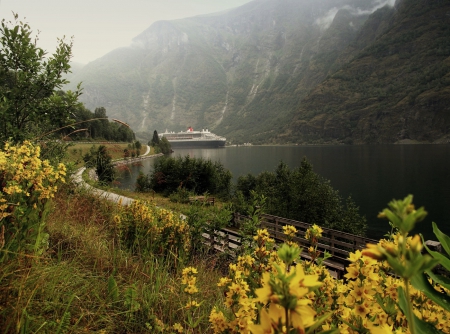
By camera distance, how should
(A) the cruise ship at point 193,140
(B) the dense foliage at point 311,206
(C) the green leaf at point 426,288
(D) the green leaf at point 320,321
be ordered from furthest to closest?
(A) the cruise ship at point 193,140
(B) the dense foliage at point 311,206
(C) the green leaf at point 426,288
(D) the green leaf at point 320,321

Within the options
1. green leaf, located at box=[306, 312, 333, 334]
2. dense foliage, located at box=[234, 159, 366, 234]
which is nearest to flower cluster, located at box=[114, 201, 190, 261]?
green leaf, located at box=[306, 312, 333, 334]

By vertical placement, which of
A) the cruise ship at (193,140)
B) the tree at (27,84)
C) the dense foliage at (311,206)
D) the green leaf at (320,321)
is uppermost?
the cruise ship at (193,140)

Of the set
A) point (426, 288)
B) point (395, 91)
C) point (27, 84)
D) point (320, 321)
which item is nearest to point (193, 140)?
point (395, 91)

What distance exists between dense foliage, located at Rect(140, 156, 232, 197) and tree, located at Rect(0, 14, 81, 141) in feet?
53.7

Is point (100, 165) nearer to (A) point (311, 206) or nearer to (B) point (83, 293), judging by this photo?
(B) point (83, 293)

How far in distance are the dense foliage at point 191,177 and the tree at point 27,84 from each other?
16.4 m

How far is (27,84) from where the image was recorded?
4.08 metres

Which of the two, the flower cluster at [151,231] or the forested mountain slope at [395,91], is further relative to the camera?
the forested mountain slope at [395,91]

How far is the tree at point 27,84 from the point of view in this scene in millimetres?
3949

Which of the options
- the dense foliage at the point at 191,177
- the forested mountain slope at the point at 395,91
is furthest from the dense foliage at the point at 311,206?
the forested mountain slope at the point at 395,91

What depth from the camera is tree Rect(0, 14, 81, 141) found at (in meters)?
3.95

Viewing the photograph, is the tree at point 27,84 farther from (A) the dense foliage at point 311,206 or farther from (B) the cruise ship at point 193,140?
(B) the cruise ship at point 193,140

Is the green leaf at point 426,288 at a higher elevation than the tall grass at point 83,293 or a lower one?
higher

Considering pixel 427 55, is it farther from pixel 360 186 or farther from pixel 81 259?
pixel 81 259
